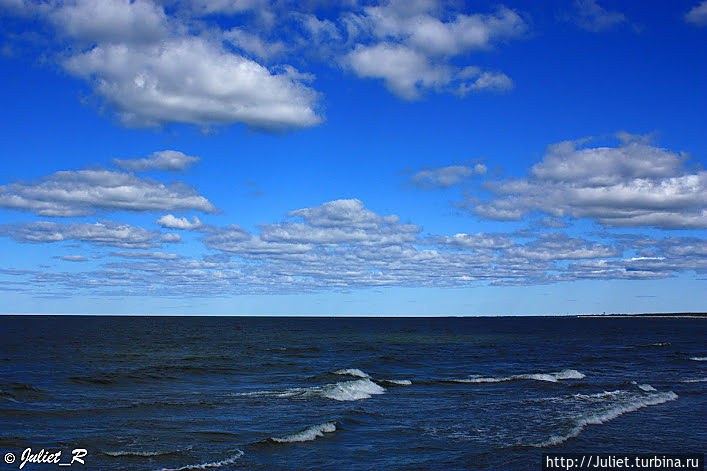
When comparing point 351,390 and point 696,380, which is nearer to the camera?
point 351,390

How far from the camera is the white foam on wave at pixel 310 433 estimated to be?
20.5m

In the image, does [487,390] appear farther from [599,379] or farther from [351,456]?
[351,456]

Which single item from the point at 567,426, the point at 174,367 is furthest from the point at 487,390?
the point at 174,367

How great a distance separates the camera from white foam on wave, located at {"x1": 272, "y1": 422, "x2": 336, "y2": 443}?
20.5m

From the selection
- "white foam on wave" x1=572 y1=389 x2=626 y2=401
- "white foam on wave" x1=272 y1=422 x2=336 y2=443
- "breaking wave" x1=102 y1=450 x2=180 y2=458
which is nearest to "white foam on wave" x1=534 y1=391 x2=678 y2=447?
"white foam on wave" x1=572 y1=389 x2=626 y2=401

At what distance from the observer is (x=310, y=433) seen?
2139 centimetres

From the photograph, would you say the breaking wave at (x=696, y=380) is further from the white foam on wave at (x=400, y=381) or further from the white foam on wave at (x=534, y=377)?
the white foam on wave at (x=400, y=381)

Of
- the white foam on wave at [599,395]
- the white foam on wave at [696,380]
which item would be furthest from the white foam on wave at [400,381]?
the white foam on wave at [696,380]

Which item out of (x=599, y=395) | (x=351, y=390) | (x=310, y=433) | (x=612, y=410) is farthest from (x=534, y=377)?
(x=310, y=433)

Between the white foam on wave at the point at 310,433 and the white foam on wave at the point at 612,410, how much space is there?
7689mm

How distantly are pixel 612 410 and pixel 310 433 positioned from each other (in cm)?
1394

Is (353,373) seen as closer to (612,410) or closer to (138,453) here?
(612,410)

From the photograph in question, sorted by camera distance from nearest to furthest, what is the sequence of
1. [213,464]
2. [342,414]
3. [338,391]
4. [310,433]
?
[213,464] < [310,433] < [342,414] < [338,391]

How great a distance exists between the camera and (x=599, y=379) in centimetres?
3816
